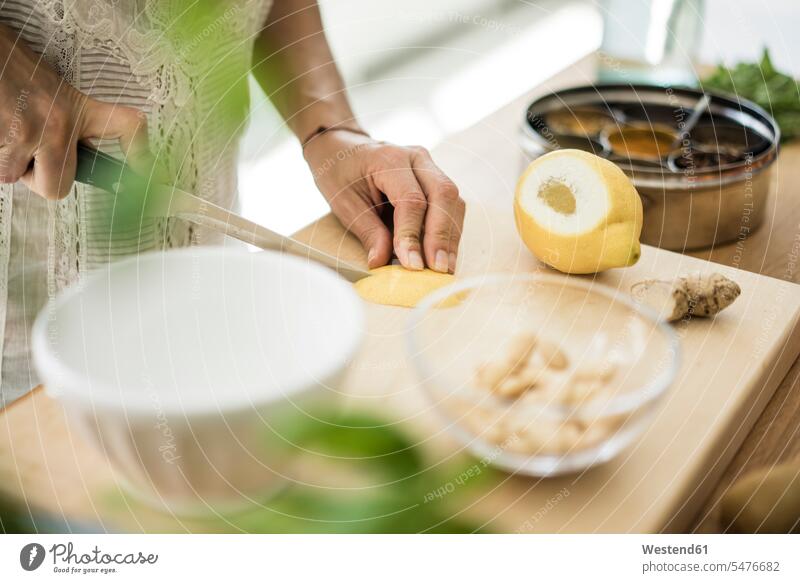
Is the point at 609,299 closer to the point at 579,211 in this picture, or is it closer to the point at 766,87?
the point at 579,211

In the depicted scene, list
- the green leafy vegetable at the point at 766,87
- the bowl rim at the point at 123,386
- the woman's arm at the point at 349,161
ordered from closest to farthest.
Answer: the bowl rim at the point at 123,386, the woman's arm at the point at 349,161, the green leafy vegetable at the point at 766,87

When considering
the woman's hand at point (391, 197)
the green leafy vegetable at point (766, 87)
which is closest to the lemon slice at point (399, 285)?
the woman's hand at point (391, 197)

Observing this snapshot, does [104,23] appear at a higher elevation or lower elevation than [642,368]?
higher

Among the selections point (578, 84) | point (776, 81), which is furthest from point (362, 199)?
point (776, 81)

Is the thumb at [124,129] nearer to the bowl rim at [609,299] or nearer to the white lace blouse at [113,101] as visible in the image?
the white lace blouse at [113,101]

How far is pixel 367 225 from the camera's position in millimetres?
325

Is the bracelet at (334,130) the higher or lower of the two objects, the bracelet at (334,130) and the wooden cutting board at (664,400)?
the higher


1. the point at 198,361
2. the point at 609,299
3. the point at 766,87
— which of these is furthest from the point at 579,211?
the point at 766,87

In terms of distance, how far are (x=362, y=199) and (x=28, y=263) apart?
129 mm

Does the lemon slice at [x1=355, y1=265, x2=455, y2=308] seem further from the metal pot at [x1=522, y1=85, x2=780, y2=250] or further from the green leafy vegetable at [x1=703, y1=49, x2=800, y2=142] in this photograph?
the green leafy vegetable at [x1=703, y1=49, x2=800, y2=142]

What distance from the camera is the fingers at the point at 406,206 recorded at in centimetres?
32

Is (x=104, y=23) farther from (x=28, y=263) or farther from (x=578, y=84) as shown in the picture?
(x=578, y=84)

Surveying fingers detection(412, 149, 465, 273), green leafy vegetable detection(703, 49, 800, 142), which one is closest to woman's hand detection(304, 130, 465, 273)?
fingers detection(412, 149, 465, 273)
